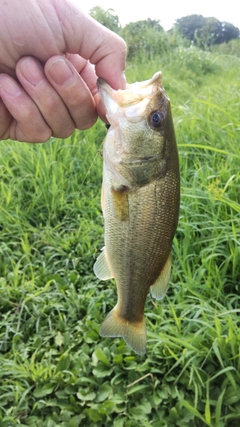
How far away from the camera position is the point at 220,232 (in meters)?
2.77

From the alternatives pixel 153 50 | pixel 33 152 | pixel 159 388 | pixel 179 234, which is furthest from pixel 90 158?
pixel 153 50

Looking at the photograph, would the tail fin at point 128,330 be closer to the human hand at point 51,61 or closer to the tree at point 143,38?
the human hand at point 51,61

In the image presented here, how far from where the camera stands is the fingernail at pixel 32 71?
61.3 inches

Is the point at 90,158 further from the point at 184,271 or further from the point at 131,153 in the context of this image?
the point at 131,153

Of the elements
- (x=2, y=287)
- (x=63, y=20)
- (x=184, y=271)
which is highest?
(x=63, y=20)

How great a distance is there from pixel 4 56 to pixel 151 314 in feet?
5.43

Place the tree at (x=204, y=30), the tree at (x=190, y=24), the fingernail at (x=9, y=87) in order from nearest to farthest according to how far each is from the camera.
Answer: the fingernail at (x=9, y=87)
the tree at (x=204, y=30)
the tree at (x=190, y=24)

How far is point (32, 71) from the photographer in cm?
156

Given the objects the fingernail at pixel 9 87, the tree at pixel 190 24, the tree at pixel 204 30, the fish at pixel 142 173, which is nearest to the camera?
the fish at pixel 142 173

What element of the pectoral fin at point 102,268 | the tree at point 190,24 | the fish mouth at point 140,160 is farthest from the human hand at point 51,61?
the tree at point 190,24

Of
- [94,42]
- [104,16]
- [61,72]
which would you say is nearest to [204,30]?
[104,16]

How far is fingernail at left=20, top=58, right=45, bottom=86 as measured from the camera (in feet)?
5.11

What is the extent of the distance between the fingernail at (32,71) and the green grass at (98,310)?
3.99 ft

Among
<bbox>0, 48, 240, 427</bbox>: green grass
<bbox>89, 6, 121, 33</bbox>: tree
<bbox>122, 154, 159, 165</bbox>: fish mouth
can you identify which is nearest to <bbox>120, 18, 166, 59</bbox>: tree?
<bbox>89, 6, 121, 33</bbox>: tree
